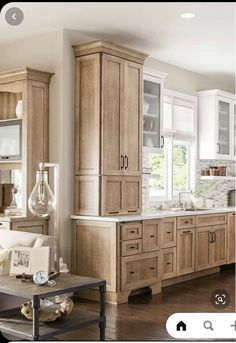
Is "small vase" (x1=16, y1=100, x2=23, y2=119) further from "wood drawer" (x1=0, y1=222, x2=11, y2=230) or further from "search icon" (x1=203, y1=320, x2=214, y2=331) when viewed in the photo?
"search icon" (x1=203, y1=320, x2=214, y2=331)

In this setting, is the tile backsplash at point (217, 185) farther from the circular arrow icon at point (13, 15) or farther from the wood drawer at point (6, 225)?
the circular arrow icon at point (13, 15)

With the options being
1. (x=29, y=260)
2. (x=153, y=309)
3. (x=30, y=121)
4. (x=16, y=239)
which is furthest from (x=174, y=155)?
(x=29, y=260)

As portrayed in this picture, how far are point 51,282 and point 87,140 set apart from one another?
6.08 ft

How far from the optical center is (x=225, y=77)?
6.34 meters

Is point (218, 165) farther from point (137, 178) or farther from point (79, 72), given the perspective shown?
point (79, 72)

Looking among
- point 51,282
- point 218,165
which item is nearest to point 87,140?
point 51,282

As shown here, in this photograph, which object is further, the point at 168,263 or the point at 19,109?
the point at 168,263

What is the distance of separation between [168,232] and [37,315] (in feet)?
7.88

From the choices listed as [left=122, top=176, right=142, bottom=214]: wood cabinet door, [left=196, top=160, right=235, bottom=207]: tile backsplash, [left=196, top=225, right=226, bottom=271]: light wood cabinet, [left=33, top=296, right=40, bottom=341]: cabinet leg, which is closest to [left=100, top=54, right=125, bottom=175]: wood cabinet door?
[left=122, top=176, right=142, bottom=214]: wood cabinet door

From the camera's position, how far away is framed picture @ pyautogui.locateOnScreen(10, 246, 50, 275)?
2.72 meters

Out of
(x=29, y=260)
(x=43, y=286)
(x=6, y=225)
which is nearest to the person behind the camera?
(x=43, y=286)

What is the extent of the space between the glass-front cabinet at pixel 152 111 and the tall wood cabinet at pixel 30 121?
1.07 m

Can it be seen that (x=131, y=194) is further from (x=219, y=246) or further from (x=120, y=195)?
(x=219, y=246)

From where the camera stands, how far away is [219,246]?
5586 mm
